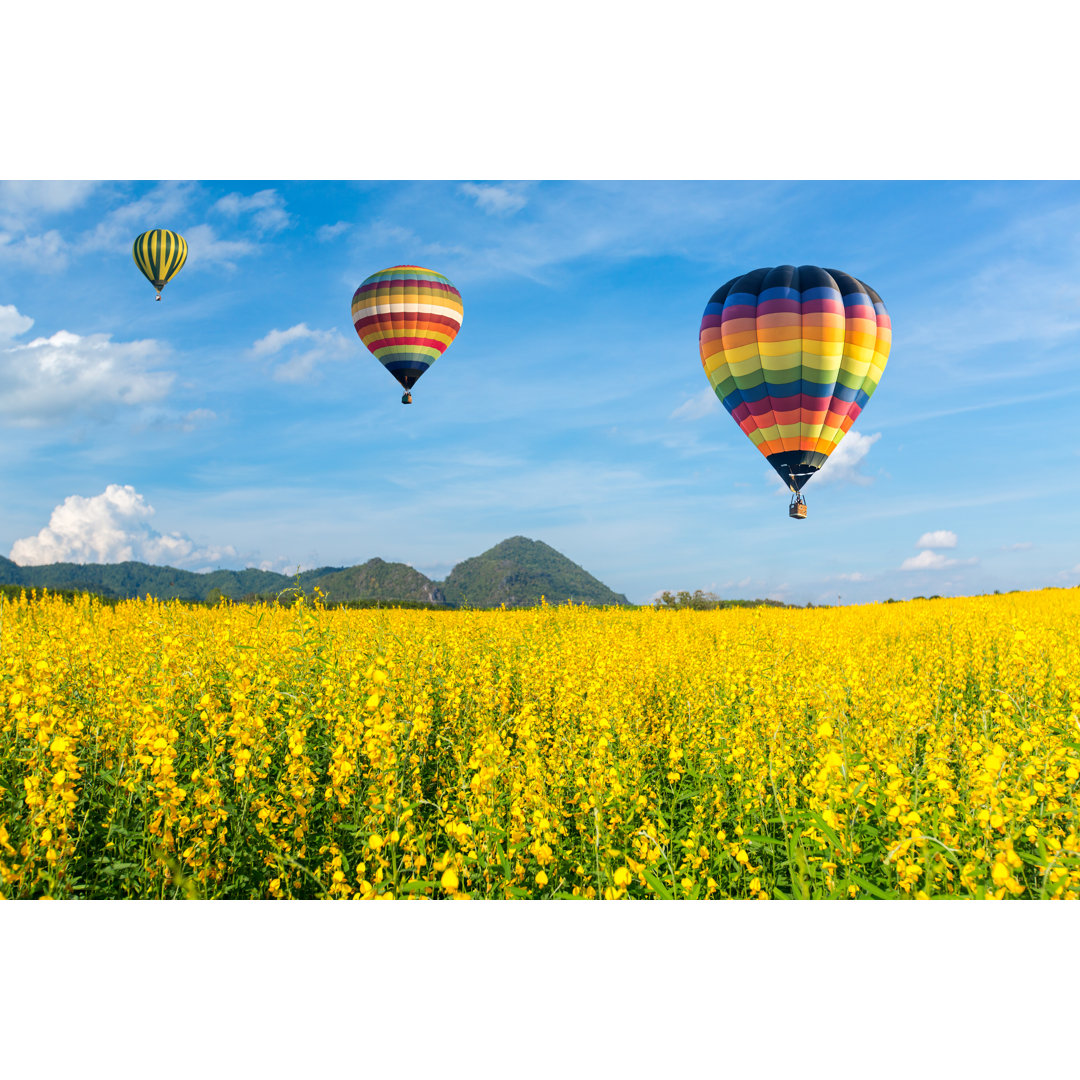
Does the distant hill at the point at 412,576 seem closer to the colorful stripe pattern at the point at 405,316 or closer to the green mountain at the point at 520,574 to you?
the green mountain at the point at 520,574

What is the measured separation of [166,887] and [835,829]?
3397 mm

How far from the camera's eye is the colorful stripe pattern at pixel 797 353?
9109 millimetres

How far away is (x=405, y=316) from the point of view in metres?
15.7

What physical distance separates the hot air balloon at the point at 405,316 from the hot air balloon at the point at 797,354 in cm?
825

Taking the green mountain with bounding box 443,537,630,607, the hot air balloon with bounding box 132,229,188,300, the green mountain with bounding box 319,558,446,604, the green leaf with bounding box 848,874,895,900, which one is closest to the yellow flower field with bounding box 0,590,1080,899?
the green leaf with bounding box 848,874,895,900

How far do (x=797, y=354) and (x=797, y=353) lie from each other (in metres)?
0.02

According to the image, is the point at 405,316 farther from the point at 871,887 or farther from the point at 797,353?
the point at 871,887

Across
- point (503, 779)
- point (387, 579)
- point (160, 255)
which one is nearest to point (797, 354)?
point (503, 779)

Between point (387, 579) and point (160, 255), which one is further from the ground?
point (160, 255)

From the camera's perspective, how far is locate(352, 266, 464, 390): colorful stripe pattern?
15734 millimetres

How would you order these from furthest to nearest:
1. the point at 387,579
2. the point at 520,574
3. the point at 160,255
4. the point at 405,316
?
1. the point at 387,579
2. the point at 520,574
3. the point at 160,255
4. the point at 405,316

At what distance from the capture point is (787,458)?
10.2 metres

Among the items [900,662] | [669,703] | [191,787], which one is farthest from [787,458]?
[191,787]

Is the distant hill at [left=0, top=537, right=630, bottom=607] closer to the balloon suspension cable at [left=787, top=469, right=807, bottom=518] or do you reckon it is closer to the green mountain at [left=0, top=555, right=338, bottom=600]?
the green mountain at [left=0, top=555, right=338, bottom=600]
